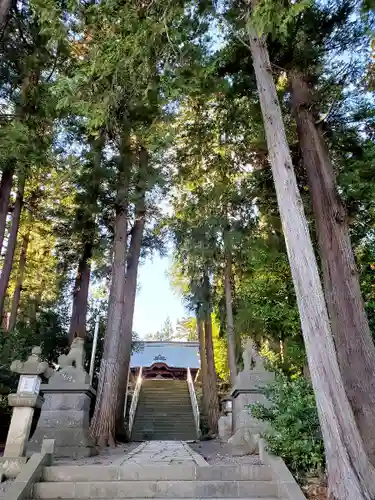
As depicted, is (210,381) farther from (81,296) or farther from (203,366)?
(81,296)

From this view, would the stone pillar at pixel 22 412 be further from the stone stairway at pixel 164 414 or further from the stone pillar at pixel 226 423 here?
the stone stairway at pixel 164 414

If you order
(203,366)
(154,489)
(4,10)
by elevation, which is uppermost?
(4,10)

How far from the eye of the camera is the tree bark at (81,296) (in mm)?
10070

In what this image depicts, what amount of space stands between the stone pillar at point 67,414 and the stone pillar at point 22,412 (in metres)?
1.53

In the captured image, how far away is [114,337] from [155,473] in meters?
3.85

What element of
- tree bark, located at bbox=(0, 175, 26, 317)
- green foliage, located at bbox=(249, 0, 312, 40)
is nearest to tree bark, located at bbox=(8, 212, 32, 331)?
tree bark, located at bbox=(0, 175, 26, 317)

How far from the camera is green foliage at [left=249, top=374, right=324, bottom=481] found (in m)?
4.41

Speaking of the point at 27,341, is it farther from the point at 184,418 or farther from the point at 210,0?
the point at 210,0

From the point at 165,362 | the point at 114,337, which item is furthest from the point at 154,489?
the point at 165,362

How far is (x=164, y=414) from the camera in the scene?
14.7 meters

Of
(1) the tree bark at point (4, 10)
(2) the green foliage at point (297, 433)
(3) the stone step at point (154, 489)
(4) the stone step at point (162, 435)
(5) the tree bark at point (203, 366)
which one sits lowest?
(4) the stone step at point (162, 435)

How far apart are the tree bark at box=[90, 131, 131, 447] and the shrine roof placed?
13.1 meters

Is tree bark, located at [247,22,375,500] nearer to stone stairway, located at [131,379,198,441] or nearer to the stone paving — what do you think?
the stone paving

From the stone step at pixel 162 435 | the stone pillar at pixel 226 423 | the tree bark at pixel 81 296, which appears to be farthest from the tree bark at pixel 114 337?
the stone step at pixel 162 435
